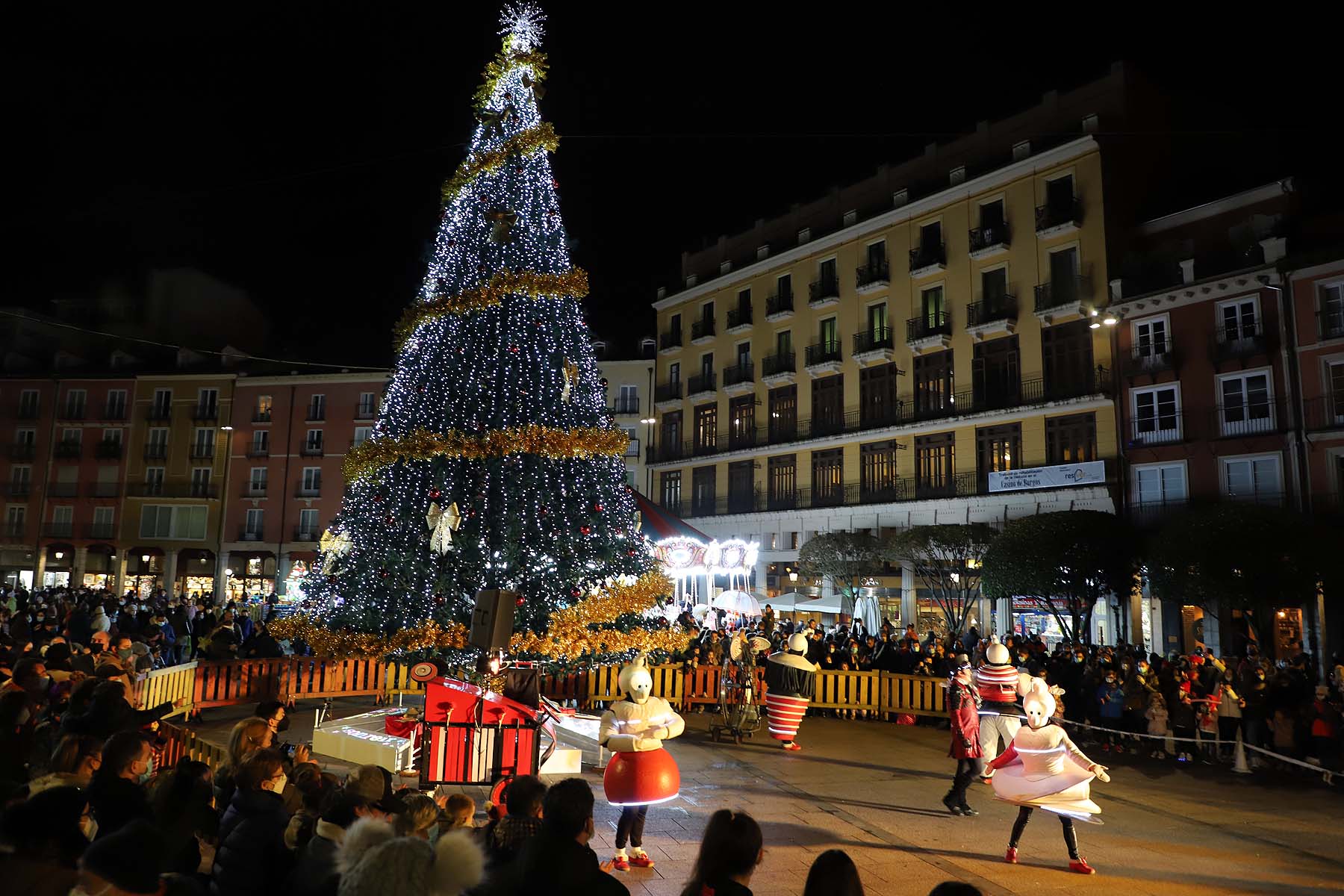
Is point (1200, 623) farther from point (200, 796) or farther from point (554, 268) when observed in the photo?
point (200, 796)

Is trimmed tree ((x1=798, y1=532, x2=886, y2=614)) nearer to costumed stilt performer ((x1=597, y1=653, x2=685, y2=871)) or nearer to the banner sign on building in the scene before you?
the banner sign on building

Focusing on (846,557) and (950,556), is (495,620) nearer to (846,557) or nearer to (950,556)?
(950,556)

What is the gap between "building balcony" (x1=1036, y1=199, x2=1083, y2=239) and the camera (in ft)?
104

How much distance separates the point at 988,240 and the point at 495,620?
30412mm

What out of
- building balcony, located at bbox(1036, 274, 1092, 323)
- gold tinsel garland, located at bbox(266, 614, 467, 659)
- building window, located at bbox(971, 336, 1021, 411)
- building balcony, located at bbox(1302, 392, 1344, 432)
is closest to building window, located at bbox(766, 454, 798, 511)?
building window, located at bbox(971, 336, 1021, 411)

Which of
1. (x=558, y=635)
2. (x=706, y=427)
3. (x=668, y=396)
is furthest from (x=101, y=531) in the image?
(x=558, y=635)

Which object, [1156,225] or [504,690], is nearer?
[504,690]

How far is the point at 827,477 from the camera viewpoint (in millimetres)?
39406

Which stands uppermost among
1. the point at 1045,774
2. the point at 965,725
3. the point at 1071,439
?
the point at 1071,439

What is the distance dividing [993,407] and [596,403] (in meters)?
23.5

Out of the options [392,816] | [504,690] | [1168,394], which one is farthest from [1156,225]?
[392,816]

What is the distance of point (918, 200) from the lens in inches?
1439

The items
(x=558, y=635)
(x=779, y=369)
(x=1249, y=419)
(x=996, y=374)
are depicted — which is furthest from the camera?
(x=779, y=369)

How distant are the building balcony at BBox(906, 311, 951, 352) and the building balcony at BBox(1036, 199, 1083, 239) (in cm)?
469
